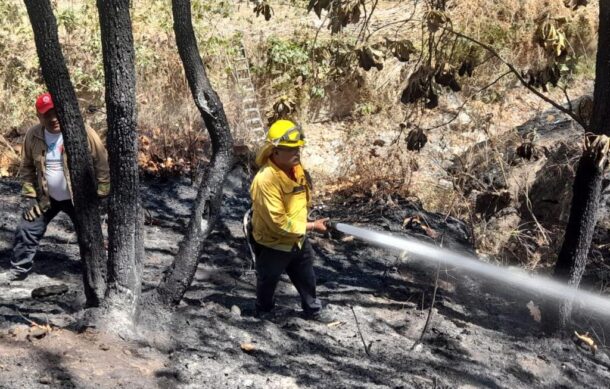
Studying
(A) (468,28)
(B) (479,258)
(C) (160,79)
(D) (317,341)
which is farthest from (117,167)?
(A) (468,28)

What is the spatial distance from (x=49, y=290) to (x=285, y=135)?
2338 millimetres

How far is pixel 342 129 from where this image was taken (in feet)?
38.2

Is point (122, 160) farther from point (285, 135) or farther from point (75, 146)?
point (285, 135)

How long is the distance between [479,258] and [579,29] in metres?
6.67

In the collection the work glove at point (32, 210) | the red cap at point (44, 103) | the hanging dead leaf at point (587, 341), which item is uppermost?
the red cap at point (44, 103)

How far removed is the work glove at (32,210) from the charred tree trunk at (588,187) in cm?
434

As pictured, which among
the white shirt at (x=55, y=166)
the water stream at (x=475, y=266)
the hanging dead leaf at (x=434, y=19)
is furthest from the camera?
the water stream at (x=475, y=266)

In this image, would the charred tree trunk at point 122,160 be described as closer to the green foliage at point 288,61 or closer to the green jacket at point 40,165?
the green jacket at point 40,165

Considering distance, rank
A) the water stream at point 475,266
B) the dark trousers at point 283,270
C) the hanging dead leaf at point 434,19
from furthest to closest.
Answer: the water stream at point 475,266 < the dark trousers at point 283,270 < the hanging dead leaf at point 434,19

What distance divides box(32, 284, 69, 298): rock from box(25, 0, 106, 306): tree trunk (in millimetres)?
938

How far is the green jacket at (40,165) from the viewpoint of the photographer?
526 centimetres

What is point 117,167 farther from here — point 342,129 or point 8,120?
point 342,129

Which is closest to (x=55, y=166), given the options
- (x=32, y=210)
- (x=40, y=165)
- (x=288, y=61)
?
(x=40, y=165)

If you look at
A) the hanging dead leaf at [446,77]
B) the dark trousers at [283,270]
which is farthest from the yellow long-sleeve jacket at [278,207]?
the hanging dead leaf at [446,77]
